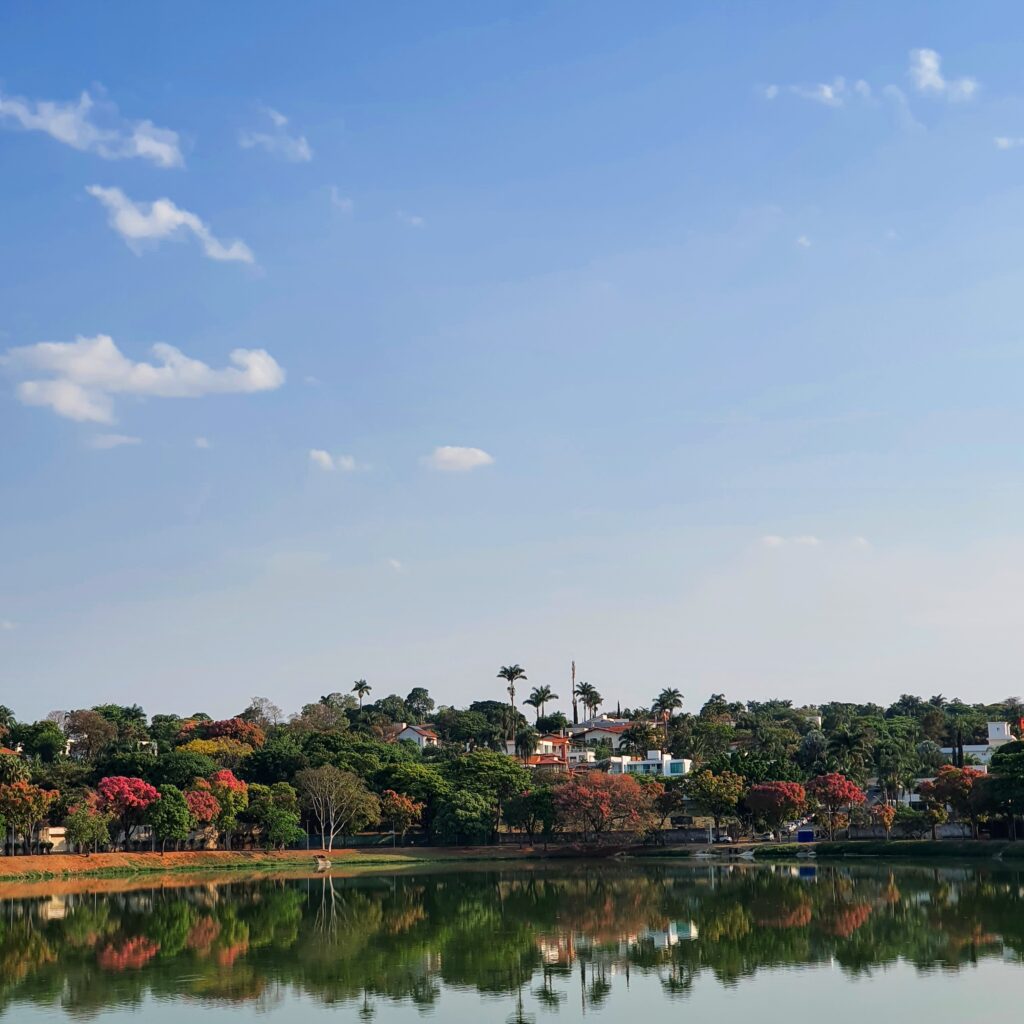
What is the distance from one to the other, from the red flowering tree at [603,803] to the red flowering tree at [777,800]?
835 cm

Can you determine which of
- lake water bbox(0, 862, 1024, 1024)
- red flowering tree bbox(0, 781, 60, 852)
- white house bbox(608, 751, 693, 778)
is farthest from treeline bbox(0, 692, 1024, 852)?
lake water bbox(0, 862, 1024, 1024)

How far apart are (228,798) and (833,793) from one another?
46.2 meters

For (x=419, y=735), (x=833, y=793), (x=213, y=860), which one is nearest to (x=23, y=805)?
(x=213, y=860)

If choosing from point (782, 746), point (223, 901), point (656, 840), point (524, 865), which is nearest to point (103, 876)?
point (223, 901)

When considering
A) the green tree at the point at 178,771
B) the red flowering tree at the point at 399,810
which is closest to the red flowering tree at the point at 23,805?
the green tree at the point at 178,771

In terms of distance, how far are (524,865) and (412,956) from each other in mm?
49483

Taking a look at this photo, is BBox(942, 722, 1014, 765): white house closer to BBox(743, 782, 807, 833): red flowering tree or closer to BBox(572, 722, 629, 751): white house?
BBox(572, 722, 629, 751): white house

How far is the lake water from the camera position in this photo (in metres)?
31.7

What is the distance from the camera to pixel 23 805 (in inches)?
3164

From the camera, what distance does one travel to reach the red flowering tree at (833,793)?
3617 inches

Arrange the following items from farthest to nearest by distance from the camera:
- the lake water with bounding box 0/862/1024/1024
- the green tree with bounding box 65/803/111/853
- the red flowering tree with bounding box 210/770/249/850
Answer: the red flowering tree with bounding box 210/770/249/850
the green tree with bounding box 65/803/111/853
the lake water with bounding box 0/862/1024/1024

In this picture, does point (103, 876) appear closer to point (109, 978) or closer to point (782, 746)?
point (109, 978)

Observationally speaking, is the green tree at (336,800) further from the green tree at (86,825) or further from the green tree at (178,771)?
the green tree at (86,825)

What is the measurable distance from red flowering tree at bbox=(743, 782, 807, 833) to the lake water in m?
22.6
